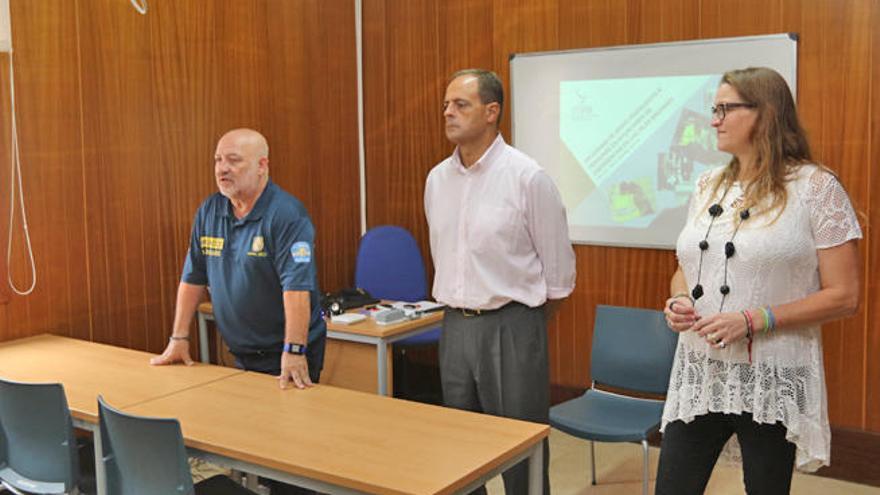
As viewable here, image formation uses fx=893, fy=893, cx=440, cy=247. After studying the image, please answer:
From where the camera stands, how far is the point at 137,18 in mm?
4418

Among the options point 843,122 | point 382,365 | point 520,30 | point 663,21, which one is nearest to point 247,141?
point 382,365

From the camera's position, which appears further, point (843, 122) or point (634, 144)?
point (634, 144)

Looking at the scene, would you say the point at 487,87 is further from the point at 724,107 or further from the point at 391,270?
the point at 391,270

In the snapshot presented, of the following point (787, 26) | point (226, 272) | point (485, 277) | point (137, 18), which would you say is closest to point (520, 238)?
point (485, 277)

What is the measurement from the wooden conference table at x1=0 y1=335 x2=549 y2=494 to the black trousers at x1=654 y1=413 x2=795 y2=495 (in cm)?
37

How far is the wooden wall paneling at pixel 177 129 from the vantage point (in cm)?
455

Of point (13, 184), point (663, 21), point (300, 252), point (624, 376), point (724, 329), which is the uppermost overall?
point (663, 21)

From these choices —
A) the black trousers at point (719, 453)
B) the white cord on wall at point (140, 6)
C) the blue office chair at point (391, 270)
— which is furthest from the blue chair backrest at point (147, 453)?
the blue office chair at point (391, 270)

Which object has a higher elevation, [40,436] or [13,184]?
[13,184]

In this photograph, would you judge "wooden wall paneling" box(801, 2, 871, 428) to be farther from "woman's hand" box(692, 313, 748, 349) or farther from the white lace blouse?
"woman's hand" box(692, 313, 748, 349)

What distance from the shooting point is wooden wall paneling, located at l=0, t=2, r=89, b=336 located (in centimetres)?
398

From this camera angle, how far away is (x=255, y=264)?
3.31m

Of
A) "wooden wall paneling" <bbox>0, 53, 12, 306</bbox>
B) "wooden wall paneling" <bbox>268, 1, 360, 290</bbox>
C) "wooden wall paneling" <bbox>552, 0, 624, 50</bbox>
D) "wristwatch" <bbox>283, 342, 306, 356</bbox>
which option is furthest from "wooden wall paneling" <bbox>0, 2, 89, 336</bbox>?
"wooden wall paneling" <bbox>552, 0, 624, 50</bbox>

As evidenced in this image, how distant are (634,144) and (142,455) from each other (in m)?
3.26
